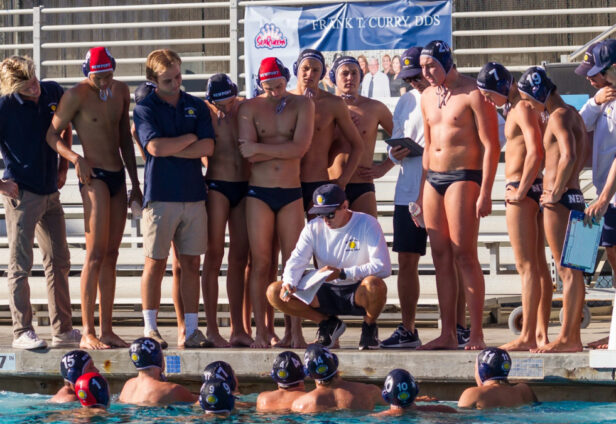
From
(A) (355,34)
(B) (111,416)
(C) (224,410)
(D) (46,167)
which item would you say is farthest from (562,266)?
(A) (355,34)

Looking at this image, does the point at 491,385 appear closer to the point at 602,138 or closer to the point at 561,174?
the point at 561,174

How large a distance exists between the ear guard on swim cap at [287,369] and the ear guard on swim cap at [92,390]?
1158mm

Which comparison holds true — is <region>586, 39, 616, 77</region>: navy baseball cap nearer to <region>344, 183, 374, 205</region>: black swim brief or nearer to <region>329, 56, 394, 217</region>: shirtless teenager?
<region>329, 56, 394, 217</region>: shirtless teenager

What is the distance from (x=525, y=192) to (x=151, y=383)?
2952 mm

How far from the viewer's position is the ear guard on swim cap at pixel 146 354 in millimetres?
7559

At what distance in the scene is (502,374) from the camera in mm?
7160

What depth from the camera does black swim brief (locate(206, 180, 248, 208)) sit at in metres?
8.42

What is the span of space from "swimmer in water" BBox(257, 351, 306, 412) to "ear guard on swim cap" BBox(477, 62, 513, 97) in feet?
7.56

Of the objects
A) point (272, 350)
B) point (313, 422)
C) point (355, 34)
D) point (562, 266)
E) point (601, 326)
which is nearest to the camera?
point (313, 422)

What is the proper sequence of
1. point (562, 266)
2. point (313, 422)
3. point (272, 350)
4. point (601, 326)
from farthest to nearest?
point (601, 326) < point (272, 350) < point (562, 266) < point (313, 422)

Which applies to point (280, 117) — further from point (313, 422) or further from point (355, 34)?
point (355, 34)

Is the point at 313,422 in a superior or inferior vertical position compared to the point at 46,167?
inferior

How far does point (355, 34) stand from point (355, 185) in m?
5.55

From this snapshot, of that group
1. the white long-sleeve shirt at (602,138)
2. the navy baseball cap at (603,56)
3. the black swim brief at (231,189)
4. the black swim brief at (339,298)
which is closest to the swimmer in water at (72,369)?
the black swim brief at (231,189)
